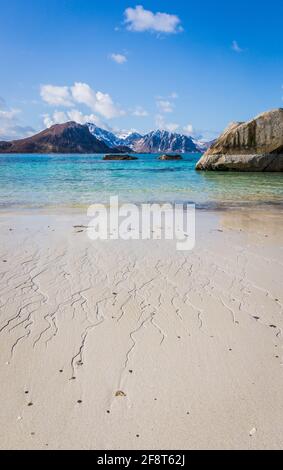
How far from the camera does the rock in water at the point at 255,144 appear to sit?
109 ft

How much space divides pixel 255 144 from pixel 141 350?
34350 millimetres

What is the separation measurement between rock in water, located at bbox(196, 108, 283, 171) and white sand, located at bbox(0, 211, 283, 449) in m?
30.3

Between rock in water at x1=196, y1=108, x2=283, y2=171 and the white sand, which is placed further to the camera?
rock in water at x1=196, y1=108, x2=283, y2=171

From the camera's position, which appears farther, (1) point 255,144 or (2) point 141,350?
(1) point 255,144

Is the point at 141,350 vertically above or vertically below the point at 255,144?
below

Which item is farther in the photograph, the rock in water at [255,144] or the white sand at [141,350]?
the rock in water at [255,144]

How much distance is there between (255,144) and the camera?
34.1 metres

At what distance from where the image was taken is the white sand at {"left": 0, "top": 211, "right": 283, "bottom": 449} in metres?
2.51

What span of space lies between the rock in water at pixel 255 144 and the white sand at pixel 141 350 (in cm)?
3027

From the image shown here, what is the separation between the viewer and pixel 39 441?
2393mm

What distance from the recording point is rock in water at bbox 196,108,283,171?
33281 mm

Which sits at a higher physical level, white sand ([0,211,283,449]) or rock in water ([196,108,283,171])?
rock in water ([196,108,283,171])
